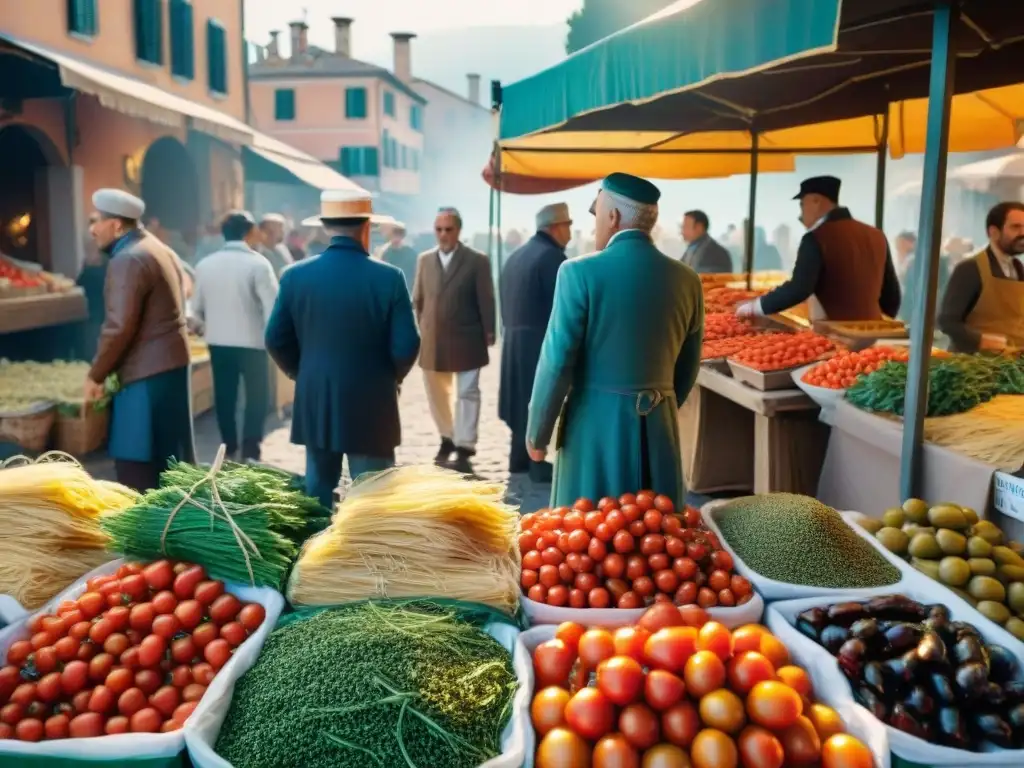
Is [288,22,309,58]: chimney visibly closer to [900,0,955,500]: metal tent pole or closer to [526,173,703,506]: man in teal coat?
[526,173,703,506]: man in teal coat

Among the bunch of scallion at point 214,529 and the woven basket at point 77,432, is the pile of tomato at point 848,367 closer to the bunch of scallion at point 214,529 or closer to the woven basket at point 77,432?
the bunch of scallion at point 214,529

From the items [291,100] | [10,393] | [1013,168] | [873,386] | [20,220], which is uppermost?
[291,100]

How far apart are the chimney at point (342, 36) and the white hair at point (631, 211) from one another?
41.1 meters

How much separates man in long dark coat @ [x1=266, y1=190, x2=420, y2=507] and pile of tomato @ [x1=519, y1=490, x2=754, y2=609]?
2.13 m

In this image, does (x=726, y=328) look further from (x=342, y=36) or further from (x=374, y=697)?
(x=342, y=36)

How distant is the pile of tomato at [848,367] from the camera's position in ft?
15.9

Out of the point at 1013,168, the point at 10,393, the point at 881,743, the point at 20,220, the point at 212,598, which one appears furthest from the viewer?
the point at 20,220

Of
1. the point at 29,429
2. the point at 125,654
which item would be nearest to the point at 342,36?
the point at 29,429

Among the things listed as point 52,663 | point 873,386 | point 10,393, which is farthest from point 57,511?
point 10,393

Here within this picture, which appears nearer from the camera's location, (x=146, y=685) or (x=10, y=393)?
(x=146, y=685)

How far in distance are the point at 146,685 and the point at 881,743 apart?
67.8 inches

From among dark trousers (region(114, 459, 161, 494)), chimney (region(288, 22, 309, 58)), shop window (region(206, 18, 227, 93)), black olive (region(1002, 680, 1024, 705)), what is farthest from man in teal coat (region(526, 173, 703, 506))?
chimney (region(288, 22, 309, 58))

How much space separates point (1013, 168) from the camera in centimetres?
1112

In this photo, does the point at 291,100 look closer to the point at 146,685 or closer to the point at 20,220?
the point at 20,220
